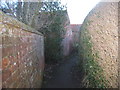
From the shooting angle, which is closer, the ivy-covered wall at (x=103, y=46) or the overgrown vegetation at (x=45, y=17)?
the ivy-covered wall at (x=103, y=46)

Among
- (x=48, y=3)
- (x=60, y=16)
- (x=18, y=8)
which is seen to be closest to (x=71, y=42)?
(x=60, y=16)

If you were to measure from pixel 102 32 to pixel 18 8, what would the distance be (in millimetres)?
6569

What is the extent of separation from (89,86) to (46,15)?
681 centimetres

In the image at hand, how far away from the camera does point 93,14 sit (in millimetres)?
4152

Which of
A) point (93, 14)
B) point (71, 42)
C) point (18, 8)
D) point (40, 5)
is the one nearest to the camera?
point (93, 14)

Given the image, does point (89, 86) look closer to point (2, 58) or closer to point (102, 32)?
point (102, 32)

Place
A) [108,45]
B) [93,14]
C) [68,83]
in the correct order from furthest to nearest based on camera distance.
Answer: [68,83], [93,14], [108,45]

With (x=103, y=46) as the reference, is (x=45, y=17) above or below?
above

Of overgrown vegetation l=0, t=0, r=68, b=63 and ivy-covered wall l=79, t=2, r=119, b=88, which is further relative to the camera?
overgrown vegetation l=0, t=0, r=68, b=63

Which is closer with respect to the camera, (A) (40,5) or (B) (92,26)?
(B) (92,26)

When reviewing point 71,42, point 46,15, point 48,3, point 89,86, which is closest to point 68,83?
point 89,86

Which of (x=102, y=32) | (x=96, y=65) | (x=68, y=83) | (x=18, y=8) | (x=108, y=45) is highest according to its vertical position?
(x=18, y=8)

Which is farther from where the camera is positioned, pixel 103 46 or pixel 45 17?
pixel 45 17

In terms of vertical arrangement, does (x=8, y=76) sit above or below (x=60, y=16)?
below
